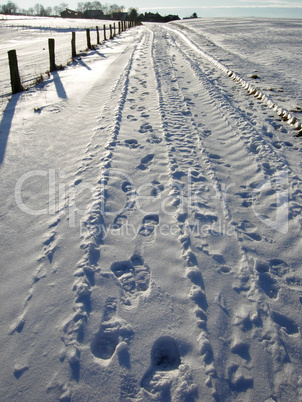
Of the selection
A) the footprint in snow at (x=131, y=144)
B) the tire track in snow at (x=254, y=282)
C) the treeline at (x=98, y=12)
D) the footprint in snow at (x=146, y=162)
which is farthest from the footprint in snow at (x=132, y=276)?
the treeline at (x=98, y=12)

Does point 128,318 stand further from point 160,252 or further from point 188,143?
point 188,143

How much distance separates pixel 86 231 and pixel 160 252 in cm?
85

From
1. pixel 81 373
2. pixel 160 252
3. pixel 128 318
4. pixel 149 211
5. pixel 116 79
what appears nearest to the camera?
pixel 81 373

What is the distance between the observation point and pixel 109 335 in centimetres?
199

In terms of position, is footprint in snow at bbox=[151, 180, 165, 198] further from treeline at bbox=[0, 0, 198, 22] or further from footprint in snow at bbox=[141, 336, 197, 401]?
treeline at bbox=[0, 0, 198, 22]

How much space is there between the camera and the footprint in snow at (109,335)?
Result: 6.24 feet

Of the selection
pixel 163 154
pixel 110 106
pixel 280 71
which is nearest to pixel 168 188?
pixel 163 154

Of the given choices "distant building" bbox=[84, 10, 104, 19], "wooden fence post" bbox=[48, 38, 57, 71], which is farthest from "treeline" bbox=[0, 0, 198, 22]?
"wooden fence post" bbox=[48, 38, 57, 71]

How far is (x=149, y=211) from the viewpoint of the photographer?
3199 mm

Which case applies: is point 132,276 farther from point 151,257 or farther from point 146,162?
point 146,162

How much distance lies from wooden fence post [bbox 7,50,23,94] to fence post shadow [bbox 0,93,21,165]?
0.34 m

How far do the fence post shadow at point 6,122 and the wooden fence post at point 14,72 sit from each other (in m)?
0.34

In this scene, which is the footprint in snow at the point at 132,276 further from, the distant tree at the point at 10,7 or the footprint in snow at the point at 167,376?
the distant tree at the point at 10,7

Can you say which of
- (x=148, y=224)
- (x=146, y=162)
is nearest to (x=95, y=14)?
(x=146, y=162)
